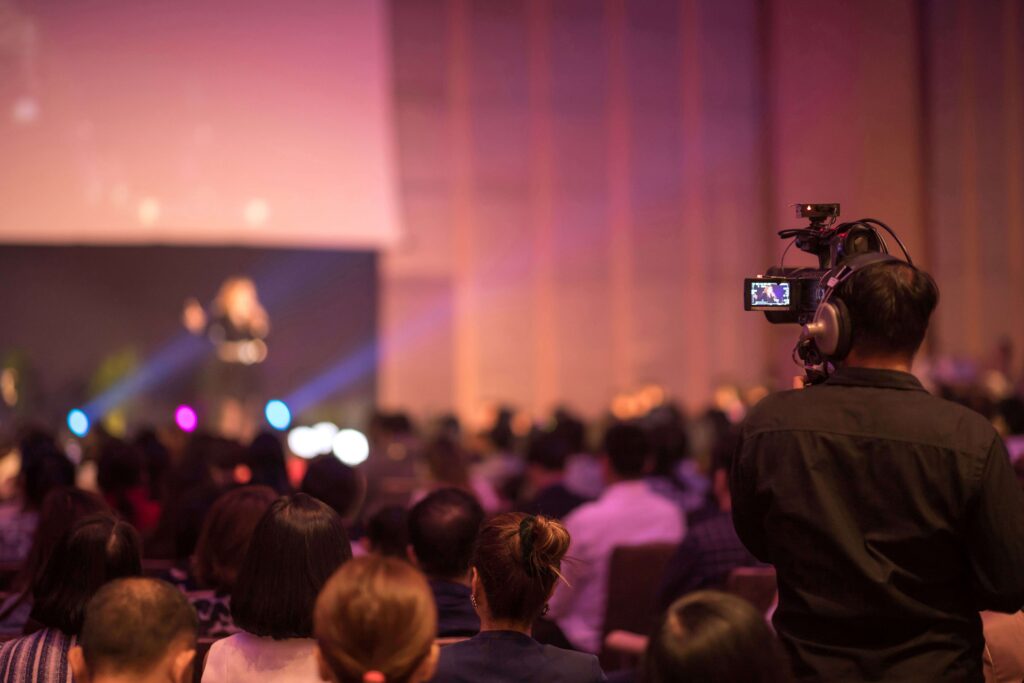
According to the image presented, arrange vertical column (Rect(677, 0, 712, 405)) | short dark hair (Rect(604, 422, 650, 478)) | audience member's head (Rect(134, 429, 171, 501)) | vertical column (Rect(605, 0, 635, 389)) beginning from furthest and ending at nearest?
vertical column (Rect(677, 0, 712, 405)), vertical column (Rect(605, 0, 635, 389)), audience member's head (Rect(134, 429, 171, 501)), short dark hair (Rect(604, 422, 650, 478))

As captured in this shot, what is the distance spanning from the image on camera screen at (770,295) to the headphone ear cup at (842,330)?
0.91 feet

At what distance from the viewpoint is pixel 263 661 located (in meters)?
2.33

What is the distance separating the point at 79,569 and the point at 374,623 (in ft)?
3.07

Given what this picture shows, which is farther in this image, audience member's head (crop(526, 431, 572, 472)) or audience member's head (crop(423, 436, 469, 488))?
Answer: audience member's head (crop(423, 436, 469, 488))

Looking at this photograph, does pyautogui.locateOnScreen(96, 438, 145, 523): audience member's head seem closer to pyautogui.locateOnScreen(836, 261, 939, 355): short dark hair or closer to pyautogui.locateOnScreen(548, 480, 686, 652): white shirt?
pyautogui.locateOnScreen(548, 480, 686, 652): white shirt

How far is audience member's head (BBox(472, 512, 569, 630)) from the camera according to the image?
2.22 meters

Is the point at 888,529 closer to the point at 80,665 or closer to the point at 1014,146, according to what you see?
the point at 80,665

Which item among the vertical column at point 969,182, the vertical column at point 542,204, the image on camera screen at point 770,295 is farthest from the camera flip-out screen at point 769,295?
the vertical column at point 969,182


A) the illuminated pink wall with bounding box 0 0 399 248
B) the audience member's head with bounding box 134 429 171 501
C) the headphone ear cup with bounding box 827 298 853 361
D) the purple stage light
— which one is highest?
the illuminated pink wall with bounding box 0 0 399 248

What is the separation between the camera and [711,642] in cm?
158

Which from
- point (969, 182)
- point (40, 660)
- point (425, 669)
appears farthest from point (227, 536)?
point (969, 182)

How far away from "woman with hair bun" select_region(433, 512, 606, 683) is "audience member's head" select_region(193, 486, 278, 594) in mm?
902

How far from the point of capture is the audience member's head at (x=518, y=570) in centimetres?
222

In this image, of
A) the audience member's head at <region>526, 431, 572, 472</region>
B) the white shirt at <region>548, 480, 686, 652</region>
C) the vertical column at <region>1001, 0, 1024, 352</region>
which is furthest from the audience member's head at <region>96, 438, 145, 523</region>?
the vertical column at <region>1001, 0, 1024, 352</region>
